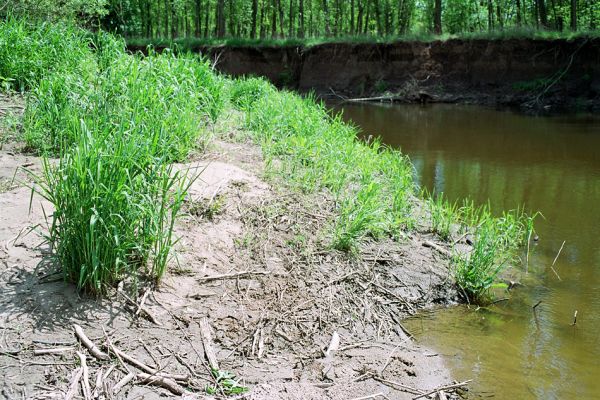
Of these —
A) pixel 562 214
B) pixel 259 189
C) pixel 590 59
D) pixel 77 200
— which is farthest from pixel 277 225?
pixel 590 59

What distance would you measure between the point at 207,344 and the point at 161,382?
17.7 inches

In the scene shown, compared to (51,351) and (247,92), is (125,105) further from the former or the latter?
(247,92)

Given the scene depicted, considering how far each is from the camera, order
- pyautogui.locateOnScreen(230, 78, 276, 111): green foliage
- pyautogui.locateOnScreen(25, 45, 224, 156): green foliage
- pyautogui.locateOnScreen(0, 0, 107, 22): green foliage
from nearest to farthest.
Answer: pyautogui.locateOnScreen(25, 45, 224, 156): green foliage, pyautogui.locateOnScreen(230, 78, 276, 111): green foliage, pyautogui.locateOnScreen(0, 0, 107, 22): green foliage

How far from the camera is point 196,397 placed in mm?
2975

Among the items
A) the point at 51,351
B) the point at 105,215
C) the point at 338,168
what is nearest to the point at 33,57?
the point at 338,168

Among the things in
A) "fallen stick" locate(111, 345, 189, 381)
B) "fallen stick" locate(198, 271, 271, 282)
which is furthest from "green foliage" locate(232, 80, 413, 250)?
"fallen stick" locate(111, 345, 189, 381)

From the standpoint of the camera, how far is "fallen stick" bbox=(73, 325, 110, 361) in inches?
122

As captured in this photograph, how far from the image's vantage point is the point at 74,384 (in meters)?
2.88

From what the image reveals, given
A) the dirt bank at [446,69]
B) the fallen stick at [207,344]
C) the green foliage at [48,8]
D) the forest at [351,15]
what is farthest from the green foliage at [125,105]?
the forest at [351,15]

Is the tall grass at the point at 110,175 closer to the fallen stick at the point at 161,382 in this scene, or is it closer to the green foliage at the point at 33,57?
the fallen stick at the point at 161,382

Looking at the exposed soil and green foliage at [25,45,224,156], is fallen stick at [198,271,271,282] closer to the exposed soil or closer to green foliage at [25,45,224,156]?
the exposed soil

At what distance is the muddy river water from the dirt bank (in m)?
7.23

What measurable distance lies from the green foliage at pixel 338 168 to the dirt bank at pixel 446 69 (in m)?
15.5

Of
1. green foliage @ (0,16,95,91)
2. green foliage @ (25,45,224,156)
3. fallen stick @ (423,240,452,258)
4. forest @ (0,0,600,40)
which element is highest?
forest @ (0,0,600,40)
